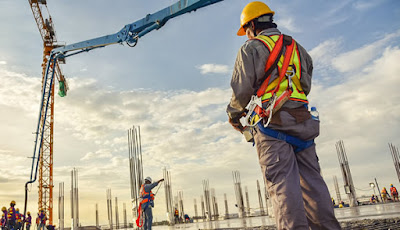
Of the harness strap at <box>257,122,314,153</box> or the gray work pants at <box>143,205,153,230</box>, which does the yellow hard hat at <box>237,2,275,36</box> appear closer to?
the harness strap at <box>257,122,314,153</box>

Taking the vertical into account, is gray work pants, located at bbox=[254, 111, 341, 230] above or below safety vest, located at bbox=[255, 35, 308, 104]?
below

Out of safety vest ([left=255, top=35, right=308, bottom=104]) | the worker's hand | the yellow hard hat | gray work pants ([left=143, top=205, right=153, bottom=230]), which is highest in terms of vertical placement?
the yellow hard hat

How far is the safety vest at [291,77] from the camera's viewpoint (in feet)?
7.09

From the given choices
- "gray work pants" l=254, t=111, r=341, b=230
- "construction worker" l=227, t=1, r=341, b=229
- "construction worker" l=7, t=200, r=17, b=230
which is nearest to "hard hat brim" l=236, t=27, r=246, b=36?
"construction worker" l=227, t=1, r=341, b=229

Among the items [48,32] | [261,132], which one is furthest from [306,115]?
[48,32]

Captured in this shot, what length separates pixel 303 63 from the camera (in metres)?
2.39

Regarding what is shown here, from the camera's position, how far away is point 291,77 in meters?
2.23

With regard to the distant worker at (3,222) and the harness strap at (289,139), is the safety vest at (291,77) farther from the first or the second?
the distant worker at (3,222)

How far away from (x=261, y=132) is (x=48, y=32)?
36.1 metres

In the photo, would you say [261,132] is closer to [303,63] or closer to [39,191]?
[303,63]

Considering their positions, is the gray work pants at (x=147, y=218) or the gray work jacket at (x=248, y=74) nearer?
the gray work jacket at (x=248, y=74)

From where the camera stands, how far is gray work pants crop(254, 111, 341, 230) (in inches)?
74.2

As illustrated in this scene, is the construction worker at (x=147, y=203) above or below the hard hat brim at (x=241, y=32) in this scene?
below

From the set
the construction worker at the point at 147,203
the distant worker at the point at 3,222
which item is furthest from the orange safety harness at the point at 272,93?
the distant worker at the point at 3,222
